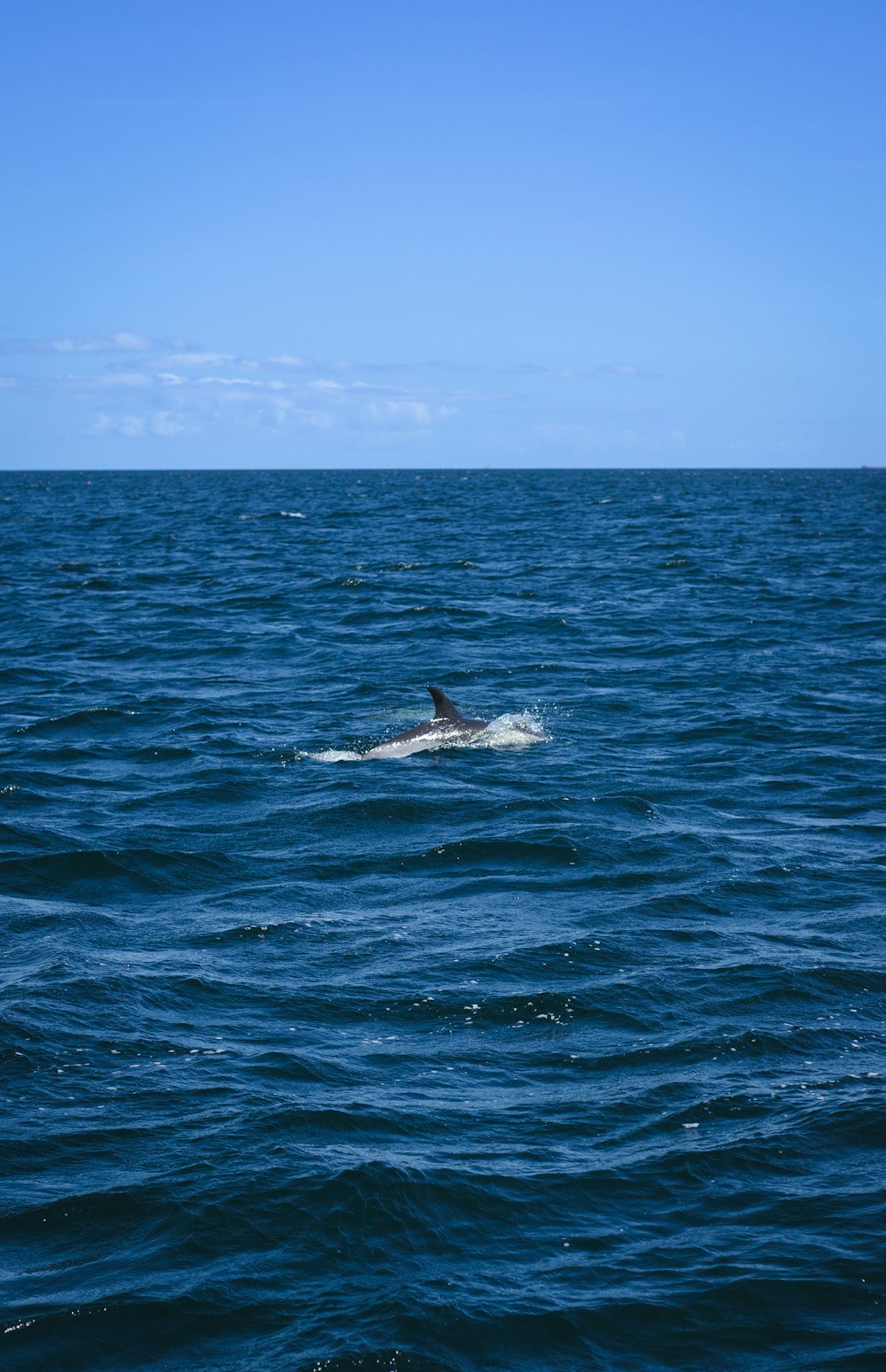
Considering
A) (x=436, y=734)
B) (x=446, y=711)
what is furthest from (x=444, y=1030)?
(x=446, y=711)

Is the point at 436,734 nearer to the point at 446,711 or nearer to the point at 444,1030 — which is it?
the point at 446,711

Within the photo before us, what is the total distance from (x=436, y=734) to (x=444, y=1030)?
1019 cm

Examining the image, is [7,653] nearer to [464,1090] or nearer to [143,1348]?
[464,1090]

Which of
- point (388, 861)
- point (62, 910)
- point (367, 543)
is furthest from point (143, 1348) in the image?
point (367, 543)

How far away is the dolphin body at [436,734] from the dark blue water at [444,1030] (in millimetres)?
493

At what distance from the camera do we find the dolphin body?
19.9 meters

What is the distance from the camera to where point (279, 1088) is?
9203mm

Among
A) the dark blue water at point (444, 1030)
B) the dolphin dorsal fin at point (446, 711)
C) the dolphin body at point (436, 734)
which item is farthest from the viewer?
the dolphin dorsal fin at point (446, 711)

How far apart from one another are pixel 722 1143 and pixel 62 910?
275 inches

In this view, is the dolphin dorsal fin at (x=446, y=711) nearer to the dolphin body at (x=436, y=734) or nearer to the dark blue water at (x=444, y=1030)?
the dolphin body at (x=436, y=734)

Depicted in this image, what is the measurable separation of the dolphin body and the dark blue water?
0.49 m

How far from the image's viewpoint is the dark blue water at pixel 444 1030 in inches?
276

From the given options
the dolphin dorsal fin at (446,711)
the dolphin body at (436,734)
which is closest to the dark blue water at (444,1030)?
the dolphin body at (436,734)

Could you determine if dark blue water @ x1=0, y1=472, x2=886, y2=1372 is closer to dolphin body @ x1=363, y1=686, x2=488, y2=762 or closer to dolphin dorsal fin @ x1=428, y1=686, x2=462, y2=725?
dolphin body @ x1=363, y1=686, x2=488, y2=762
